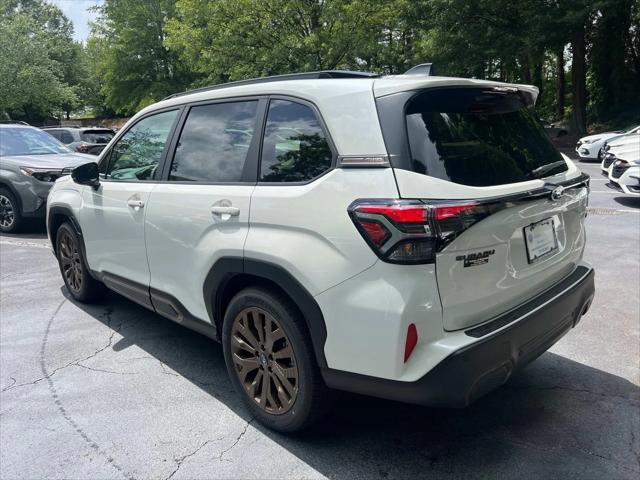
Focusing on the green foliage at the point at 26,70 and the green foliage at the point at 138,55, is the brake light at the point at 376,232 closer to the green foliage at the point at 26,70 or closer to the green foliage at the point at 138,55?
the green foliage at the point at 26,70

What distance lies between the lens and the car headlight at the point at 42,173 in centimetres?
799

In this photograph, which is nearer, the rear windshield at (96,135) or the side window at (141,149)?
the side window at (141,149)

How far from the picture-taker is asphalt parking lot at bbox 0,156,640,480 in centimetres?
265

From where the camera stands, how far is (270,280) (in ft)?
9.04

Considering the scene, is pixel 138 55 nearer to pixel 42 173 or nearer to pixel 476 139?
pixel 42 173

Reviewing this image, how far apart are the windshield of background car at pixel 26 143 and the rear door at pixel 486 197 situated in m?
8.31

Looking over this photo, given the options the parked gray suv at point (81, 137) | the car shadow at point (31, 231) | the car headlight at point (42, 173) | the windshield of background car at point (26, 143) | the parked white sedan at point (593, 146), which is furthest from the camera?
the parked white sedan at point (593, 146)

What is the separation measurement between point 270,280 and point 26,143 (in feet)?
26.5

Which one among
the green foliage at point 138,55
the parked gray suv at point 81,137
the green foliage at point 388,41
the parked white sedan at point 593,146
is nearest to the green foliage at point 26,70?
the green foliage at point 388,41

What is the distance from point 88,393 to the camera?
11.2ft

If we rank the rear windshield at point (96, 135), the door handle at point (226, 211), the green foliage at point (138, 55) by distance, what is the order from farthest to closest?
1. the green foliage at point (138, 55)
2. the rear windshield at point (96, 135)
3. the door handle at point (226, 211)

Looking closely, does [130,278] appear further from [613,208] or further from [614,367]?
[613,208]

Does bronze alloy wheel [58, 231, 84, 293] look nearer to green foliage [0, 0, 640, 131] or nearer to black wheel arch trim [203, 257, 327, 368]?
black wheel arch trim [203, 257, 327, 368]

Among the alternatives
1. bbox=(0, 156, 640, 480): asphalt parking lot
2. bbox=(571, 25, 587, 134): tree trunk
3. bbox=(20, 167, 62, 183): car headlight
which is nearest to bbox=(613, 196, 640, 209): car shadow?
bbox=(0, 156, 640, 480): asphalt parking lot
